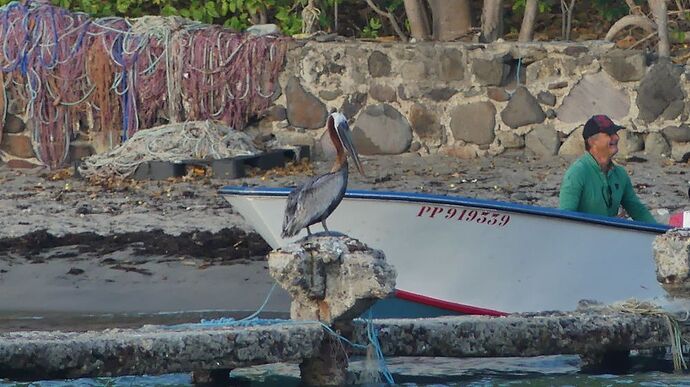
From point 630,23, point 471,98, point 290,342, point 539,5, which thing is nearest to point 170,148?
point 471,98

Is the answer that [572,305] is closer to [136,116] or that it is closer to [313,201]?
[313,201]

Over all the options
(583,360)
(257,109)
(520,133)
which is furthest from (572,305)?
(257,109)

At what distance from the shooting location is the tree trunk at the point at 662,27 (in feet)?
46.2

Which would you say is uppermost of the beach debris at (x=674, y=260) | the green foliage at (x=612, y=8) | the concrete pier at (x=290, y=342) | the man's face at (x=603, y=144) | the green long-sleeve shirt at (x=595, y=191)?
the green foliage at (x=612, y=8)

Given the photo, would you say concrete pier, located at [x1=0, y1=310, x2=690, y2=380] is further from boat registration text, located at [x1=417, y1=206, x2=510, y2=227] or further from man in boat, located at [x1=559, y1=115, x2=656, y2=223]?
man in boat, located at [x1=559, y1=115, x2=656, y2=223]

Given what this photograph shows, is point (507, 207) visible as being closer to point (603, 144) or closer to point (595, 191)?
point (595, 191)

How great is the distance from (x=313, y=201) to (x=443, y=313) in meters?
2.08

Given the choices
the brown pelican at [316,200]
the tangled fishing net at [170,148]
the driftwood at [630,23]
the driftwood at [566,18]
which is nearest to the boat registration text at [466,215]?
the brown pelican at [316,200]

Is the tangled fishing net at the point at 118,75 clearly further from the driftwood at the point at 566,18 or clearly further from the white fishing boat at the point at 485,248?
the white fishing boat at the point at 485,248

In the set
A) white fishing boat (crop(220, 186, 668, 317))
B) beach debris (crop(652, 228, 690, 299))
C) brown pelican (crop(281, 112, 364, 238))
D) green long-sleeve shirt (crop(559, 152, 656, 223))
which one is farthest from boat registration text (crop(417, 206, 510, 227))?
brown pelican (crop(281, 112, 364, 238))

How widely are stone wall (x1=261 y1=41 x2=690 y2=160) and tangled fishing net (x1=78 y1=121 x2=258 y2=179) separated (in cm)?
86

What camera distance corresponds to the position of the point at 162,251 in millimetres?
11750

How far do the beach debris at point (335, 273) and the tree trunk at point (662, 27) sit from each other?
6890mm

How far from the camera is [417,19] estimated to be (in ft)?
50.4
